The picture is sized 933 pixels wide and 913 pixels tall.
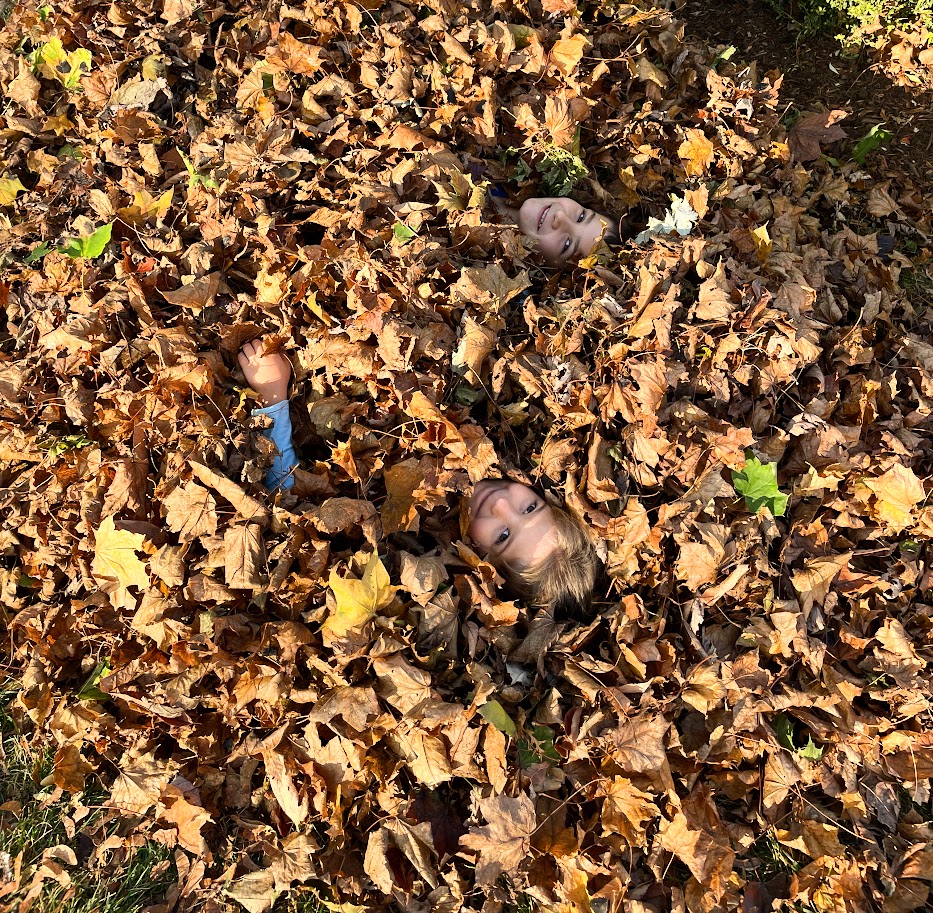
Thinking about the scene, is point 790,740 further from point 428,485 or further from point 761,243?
point 761,243

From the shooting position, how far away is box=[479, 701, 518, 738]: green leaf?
6.41 ft

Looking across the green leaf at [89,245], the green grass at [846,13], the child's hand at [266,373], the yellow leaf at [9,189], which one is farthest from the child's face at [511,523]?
the green grass at [846,13]

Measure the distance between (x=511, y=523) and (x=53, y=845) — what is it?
5.81 feet

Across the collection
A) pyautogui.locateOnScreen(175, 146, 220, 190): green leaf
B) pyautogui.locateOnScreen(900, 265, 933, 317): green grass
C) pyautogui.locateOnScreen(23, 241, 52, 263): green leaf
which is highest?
pyautogui.locateOnScreen(900, 265, 933, 317): green grass

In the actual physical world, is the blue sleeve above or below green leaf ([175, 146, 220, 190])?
below

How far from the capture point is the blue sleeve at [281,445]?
2.18 meters

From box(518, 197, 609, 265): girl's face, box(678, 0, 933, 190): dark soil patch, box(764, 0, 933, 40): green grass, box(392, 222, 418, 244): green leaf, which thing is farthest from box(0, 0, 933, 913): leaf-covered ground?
box(764, 0, 933, 40): green grass

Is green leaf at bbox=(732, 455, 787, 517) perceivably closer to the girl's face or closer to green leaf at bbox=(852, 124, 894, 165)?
the girl's face

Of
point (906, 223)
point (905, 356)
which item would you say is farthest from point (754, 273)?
point (906, 223)

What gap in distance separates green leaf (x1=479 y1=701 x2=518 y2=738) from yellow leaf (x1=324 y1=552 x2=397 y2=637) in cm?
43

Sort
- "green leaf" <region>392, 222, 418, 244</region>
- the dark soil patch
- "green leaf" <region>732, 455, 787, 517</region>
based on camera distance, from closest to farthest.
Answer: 1. "green leaf" <region>732, 455, 787, 517</region>
2. "green leaf" <region>392, 222, 418, 244</region>
3. the dark soil patch

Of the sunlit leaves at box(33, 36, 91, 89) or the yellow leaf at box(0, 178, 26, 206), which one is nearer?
the yellow leaf at box(0, 178, 26, 206)

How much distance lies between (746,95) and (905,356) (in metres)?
1.33

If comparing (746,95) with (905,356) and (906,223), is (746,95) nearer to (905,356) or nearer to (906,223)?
(906,223)
